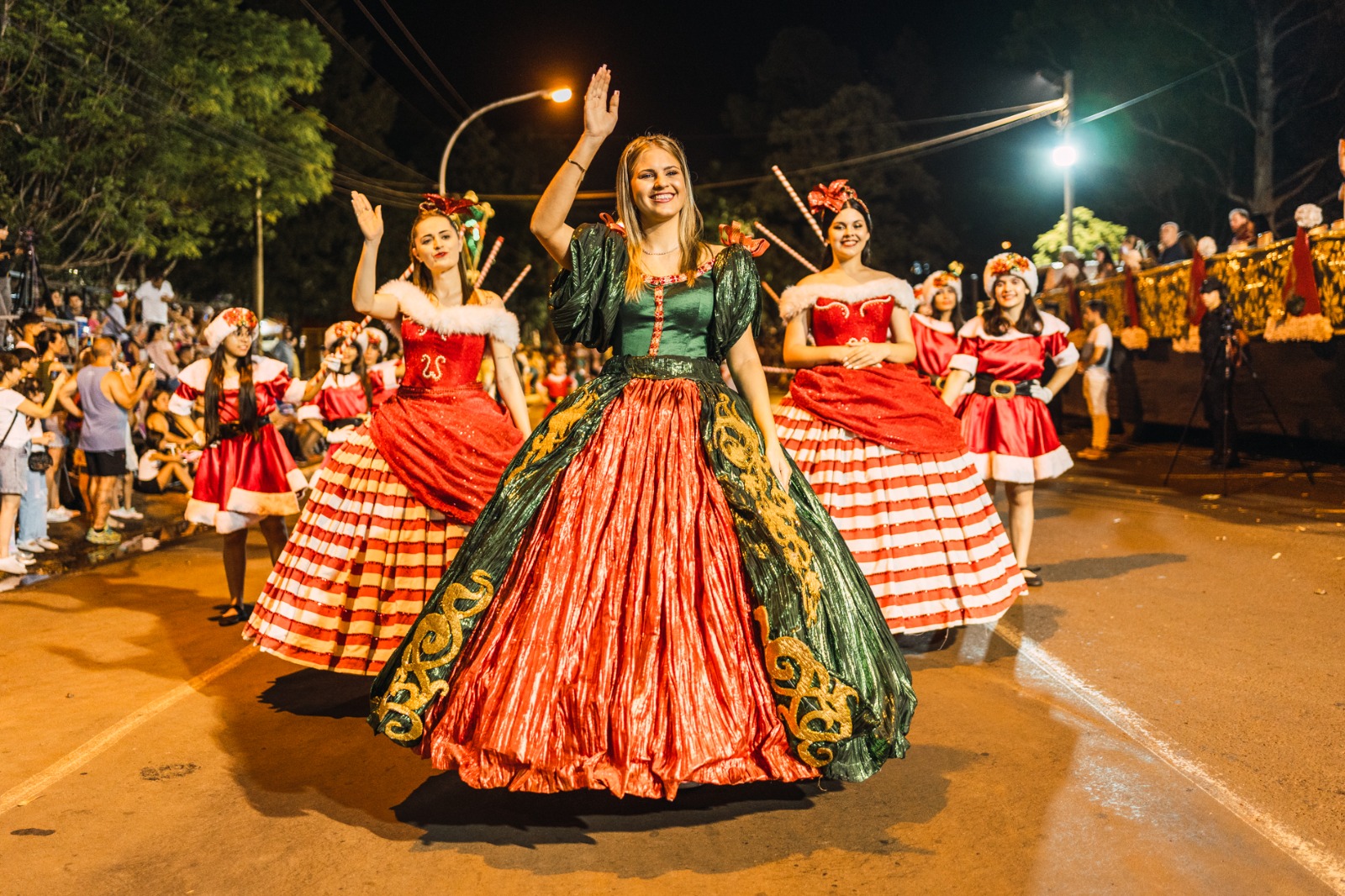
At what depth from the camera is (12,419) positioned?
9.48 meters

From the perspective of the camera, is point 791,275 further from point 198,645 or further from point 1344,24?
point 198,645

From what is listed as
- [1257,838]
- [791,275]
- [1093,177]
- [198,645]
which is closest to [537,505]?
[1257,838]

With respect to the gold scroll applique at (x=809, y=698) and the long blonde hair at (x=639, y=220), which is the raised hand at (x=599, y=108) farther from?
the gold scroll applique at (x=809, y=698)

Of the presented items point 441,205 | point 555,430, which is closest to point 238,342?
point 441,205

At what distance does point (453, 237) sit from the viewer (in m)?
6.19

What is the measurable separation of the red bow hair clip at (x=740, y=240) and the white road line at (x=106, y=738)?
333 cm

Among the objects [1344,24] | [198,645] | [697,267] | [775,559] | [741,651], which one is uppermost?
[1344,24]

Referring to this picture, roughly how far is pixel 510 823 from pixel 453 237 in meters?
3.21

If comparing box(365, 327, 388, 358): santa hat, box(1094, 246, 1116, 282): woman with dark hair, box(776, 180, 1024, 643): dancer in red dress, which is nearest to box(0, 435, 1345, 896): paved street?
box(776, 180, 1024, 643): dancer in red dress

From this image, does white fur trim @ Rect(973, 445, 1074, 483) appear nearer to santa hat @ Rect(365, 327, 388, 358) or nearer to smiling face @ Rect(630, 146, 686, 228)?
smiling face @ Rect(630, 146, 686, 228)

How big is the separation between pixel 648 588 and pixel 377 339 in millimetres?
6605

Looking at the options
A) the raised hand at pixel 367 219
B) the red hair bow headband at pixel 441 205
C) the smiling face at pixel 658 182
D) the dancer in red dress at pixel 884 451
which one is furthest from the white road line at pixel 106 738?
the dancer in red dress at pixel 884 451

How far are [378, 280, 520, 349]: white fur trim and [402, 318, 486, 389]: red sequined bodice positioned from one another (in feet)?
0.11

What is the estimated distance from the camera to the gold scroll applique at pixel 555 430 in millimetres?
4164
